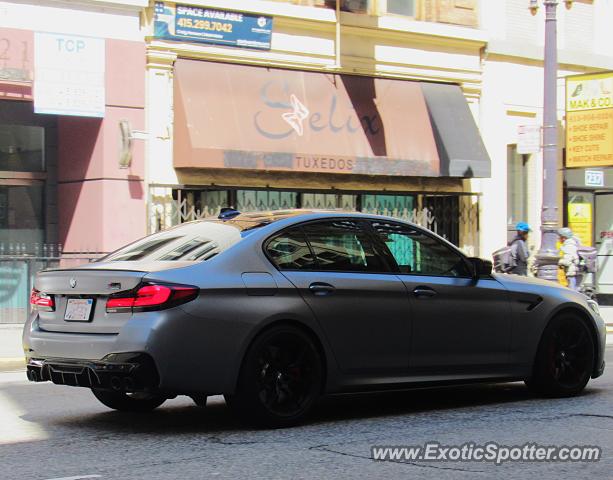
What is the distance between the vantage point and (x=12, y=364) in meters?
12.6

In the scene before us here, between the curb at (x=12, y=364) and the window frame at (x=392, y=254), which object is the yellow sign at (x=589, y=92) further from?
the window frame at (x=392, y=254)

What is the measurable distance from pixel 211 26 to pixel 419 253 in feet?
36.0

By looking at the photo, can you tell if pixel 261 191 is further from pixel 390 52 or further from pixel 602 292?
pixel 602 292

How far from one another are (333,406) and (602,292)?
16956mm

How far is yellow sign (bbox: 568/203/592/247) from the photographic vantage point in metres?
24.0

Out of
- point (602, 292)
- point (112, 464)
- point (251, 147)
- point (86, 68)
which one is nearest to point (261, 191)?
point (251, 147)

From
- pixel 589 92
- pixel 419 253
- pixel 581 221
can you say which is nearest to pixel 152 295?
pixel 419 253

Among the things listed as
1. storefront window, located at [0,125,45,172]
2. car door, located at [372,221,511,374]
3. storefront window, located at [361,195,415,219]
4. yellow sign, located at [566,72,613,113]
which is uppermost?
yellow sign, located at [566,72,613,113]

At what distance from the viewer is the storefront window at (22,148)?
17469 mm

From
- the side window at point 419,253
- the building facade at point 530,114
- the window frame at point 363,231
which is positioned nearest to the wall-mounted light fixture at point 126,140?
the building facade at point 530,114

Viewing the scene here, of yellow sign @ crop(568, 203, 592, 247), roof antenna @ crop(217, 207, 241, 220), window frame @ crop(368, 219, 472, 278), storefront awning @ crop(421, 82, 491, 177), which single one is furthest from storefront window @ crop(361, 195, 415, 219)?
roof antenna @ crop(217, 207, 241, 220)

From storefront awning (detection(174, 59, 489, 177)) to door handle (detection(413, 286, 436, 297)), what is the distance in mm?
10085

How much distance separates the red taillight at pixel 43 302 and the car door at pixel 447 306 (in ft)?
8.03

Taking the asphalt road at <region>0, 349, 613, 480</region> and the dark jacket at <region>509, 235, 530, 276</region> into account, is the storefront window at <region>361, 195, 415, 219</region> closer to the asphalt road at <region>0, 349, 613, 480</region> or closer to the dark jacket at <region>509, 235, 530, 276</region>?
the dark jacket at <region>509, 235, 530, 276</region>
